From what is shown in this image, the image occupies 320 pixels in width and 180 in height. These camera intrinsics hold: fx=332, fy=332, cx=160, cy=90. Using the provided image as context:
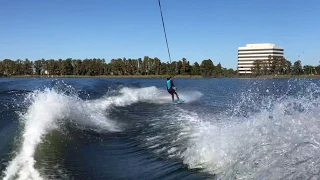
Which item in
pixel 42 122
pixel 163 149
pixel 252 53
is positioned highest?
pixel 252 53

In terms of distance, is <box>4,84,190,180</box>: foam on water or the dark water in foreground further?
<box>4,84,190,180</box>: foam on water

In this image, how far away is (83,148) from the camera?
29.4 ft

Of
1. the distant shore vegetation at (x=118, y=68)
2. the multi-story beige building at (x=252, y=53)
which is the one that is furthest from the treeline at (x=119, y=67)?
the multi-story beige building at (x=252, y=53)

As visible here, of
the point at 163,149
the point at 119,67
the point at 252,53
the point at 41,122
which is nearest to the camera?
the point at 163,149

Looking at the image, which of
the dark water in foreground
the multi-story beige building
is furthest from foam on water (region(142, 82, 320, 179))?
the multi-story beige building

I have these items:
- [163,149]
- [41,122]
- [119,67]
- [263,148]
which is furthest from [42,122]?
[119,67]

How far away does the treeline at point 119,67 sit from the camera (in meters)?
164

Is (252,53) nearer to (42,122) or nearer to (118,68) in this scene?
(118,68)

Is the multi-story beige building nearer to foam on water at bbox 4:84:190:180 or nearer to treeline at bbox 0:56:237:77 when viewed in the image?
treeline at bbox 0:56:237:77

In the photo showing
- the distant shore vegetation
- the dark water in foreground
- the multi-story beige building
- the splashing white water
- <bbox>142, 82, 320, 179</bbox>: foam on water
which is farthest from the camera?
Answer: the distant shore vegetation

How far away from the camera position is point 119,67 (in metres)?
171

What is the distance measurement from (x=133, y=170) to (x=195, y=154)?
1.47 metres

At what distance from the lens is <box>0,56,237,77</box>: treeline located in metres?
164

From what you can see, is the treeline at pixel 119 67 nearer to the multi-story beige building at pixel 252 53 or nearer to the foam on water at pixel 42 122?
the multi-story beige building at pixel 252 53
